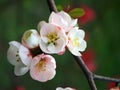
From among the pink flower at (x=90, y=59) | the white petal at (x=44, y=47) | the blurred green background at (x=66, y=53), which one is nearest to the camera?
the white petal at (x=44, y=47)

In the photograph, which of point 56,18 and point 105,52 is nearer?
point 56,18

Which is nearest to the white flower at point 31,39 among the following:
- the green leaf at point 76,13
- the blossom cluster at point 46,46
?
the blossom cluster at point 46,46

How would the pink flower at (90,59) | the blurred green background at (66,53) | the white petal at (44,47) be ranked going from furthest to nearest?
the blurred green background at (66,53), the pink flower at (90,59), the white petal at (44,47)

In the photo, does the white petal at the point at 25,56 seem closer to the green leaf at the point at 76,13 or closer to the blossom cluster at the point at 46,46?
the blossom cluster at the point at 46,46

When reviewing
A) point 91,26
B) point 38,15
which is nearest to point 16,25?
point 38,15

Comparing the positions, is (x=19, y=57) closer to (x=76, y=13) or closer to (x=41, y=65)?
(x=41, y=65)

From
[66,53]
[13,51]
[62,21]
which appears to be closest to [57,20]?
[62,21]

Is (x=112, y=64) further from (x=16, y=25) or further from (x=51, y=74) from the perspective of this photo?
(x=51, y=74)
